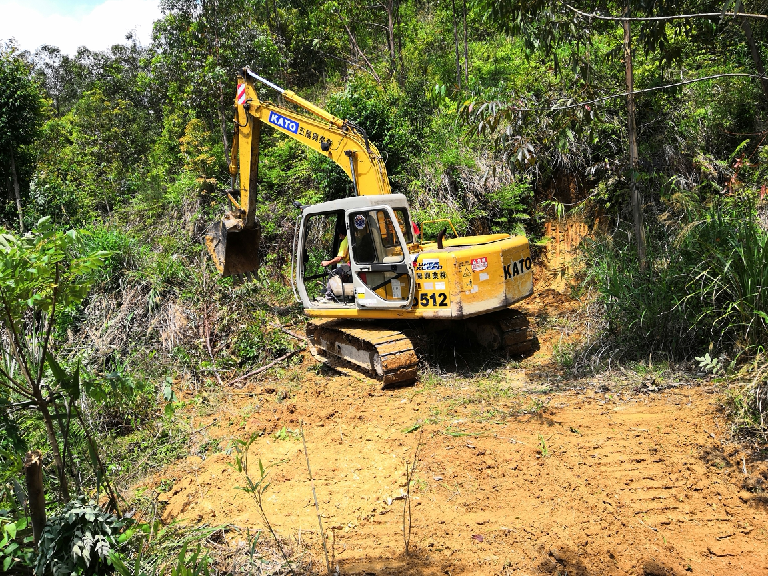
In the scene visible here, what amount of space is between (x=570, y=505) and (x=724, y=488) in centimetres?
111

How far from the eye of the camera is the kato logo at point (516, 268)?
24.2ft

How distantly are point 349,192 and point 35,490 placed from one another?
951cm

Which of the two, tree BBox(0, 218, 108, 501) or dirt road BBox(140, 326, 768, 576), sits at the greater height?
tree BBox(0, 218, 108, 501)

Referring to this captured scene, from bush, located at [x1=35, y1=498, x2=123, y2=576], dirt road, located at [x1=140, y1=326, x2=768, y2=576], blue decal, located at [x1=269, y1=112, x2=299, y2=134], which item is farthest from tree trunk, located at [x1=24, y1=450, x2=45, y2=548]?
blue decal, located at [x1=269, y1=112, x2=299, y2=134]

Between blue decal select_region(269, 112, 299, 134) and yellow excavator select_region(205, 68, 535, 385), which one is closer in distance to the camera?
yellow excavator select_region(205, 68, 535, 385)

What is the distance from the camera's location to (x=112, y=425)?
697cm

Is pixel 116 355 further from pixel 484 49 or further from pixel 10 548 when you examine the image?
pixel 484 49

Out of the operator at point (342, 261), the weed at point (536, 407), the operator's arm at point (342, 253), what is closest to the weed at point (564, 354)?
the weed at point (536, 407)

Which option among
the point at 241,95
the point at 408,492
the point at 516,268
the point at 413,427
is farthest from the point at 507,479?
the point at 241,95

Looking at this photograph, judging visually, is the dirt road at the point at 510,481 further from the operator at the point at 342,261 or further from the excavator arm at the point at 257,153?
the excavator arm at the point at 257,153

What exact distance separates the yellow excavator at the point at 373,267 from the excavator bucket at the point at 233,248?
2 cm

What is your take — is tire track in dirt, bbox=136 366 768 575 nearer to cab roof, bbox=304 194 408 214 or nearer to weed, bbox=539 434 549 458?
weed, bbox=539 434 549 458

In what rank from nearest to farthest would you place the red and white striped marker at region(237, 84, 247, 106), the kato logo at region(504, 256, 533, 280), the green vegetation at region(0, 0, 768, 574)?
the green vegetation at region(0, 0, 768, 574)
the kato logo at region(504, 256, 533, 280)
the red and white striped marker at region(237, 84, 247, 106)

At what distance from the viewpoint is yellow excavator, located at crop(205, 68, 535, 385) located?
7148 millimetres
